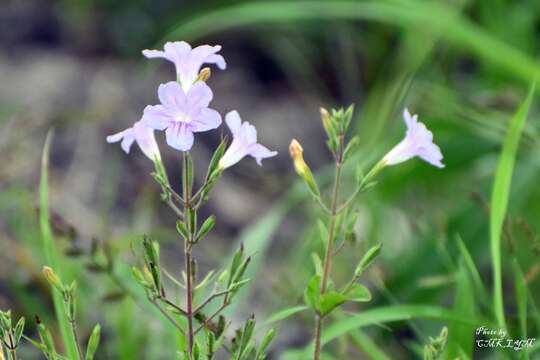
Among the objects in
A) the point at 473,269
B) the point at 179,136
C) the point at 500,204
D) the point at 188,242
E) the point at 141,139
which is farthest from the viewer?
the point at 500,204

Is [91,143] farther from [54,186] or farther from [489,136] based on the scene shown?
[489,136]

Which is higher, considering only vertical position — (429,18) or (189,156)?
(429,18)

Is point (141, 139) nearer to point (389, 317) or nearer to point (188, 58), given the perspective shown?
point (188, 58)

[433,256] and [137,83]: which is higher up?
[137,83]

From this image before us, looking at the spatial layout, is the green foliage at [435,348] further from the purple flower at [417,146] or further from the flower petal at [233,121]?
the flower petal at [233,121]

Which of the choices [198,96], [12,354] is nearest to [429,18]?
[198,96]

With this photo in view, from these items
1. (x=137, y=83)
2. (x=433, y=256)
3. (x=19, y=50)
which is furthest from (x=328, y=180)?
(x=19, y=50)

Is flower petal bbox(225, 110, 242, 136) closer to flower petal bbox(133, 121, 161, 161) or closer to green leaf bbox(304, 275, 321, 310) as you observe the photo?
flower petal bbox(133, 121, 161, 161)
